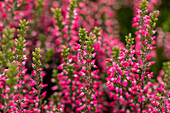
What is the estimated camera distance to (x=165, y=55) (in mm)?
2828

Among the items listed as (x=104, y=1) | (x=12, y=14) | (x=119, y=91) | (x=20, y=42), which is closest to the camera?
(x=20, y=42)

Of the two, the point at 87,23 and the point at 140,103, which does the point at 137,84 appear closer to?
the point at 140,103

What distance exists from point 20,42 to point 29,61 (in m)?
A: 1.15

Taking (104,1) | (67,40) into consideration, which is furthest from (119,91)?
(104,1)

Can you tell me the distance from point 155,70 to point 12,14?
5.56ft

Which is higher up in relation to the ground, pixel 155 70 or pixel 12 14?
pixel 12 14

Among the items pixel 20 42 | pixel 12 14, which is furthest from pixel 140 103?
pixel 12 14

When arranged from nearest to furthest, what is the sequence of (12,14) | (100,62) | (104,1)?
(12,14)
(100,62)
(104,1)

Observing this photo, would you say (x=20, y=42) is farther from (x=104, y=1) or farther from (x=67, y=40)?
(x=104, y=1)

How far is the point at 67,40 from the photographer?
211 centimetres

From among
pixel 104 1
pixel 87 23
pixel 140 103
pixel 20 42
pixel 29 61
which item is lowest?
pixel 140 103

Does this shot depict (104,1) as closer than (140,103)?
No

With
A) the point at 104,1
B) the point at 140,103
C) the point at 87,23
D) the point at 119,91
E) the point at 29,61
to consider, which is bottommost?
the point at 140,103

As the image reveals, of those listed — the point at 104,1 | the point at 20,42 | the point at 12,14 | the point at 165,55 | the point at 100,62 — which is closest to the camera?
the point at 20,42
